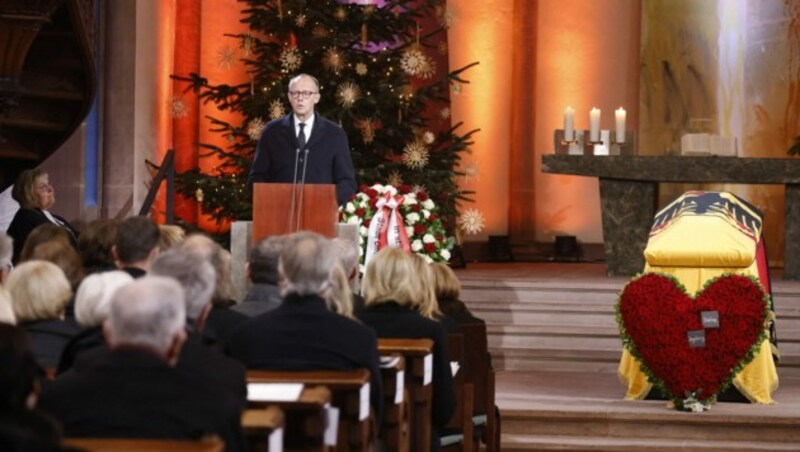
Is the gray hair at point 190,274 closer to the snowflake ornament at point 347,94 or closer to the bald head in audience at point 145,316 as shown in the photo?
the bald head in audience at point 145,316

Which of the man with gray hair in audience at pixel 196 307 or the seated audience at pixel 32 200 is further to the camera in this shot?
the seated audience at pixel 32 200

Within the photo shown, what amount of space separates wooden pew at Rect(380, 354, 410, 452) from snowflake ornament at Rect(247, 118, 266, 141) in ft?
21.3

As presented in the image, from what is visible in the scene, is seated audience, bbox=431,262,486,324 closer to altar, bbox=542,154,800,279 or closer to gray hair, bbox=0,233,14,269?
gray hair, bbox=0,233,14,269

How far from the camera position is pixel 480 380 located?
286 inches

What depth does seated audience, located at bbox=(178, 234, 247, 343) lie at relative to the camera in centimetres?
548

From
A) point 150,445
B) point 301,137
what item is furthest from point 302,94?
point 150,445

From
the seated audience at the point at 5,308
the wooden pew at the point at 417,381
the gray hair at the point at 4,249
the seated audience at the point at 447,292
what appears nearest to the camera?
the seated audience at the point at 5,308

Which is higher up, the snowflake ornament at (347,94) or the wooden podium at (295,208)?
the snowflake ornament at (347,94)

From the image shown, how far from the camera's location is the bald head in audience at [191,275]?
175 inches

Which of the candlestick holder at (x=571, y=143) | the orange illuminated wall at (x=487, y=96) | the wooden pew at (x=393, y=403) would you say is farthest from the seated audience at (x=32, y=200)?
the orange illuminated wall at (x=487, y=96)

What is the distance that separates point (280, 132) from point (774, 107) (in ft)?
24.6

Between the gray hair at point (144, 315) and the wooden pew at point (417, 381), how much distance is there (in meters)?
2.23

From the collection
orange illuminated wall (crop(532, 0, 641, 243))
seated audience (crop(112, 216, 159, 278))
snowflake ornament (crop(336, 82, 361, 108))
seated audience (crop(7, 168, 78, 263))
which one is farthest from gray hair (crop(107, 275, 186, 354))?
orange illuminated wall (crop(532, 0, 641, 243))

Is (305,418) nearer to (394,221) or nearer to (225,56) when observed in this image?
(394,221)
